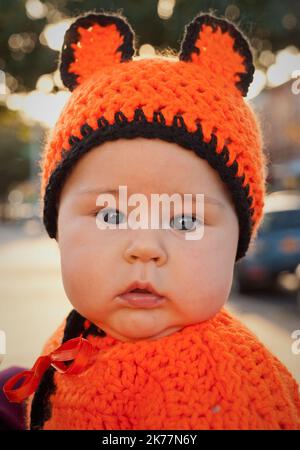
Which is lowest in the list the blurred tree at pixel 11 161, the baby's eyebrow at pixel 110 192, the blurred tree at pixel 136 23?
the baby's eyebrow at pixel 110 192

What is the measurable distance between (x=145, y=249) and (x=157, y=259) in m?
0.05

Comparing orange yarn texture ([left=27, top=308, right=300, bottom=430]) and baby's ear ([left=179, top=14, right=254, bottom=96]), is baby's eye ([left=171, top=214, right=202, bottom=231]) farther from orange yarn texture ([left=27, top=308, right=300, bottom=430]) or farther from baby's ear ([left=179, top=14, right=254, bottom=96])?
baby's ear ([left=179, top=14, right=254, bottom=96])

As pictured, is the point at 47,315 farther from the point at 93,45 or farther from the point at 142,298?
the point at 142,298

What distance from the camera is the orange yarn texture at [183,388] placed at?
119 cm

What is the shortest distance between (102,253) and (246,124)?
1.79 ft

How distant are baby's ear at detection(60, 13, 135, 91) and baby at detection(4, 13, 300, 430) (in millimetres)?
69

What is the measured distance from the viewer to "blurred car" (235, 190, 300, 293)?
7.62 metres

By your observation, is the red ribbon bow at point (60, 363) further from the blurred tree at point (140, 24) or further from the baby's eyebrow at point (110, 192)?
the blurred tree at point (140, 24)

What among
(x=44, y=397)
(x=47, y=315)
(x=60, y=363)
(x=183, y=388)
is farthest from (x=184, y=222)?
(x=47, y=315)

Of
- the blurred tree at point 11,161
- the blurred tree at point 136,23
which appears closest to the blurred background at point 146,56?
the blurred tree at point 136,23

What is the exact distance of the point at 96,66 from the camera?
1.53m

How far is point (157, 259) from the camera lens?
1.24m

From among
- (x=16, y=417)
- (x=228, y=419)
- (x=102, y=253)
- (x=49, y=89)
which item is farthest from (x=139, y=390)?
(x=49, y=89)

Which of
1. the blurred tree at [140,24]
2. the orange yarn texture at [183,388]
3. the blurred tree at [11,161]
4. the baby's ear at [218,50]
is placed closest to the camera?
the orange yarn texture at [183,388]
